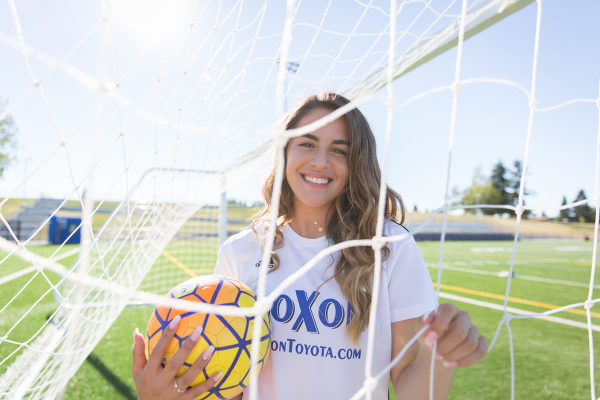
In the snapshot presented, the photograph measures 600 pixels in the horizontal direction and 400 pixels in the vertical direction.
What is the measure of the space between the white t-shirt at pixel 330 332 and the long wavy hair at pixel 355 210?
50 mm

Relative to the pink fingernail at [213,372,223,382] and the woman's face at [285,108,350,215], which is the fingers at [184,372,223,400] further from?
the woman's face at [285,108,350,215]

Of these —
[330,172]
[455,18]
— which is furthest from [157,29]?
[455,18]

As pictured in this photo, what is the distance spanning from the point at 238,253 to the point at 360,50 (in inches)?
70.2

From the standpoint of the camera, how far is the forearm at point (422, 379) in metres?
1.09

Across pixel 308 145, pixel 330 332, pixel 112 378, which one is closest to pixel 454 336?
pixel 330 332

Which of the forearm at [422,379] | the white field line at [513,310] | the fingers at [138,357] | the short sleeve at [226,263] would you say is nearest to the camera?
the forearm at [422,379]

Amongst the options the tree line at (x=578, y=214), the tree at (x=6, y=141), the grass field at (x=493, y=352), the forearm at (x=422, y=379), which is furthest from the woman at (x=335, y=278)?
the tree line at (x=578, y=214)

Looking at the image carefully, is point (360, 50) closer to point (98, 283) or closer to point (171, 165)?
point (171, 165)

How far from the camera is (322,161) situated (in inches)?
58.0

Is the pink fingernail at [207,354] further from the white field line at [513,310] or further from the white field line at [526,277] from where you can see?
the white field line at [526,277]

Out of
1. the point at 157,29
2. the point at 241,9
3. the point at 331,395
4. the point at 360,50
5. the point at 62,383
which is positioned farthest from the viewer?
the point at 360,50

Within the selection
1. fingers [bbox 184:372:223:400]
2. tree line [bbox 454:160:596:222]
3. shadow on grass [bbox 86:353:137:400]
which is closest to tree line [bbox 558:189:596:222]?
tree line [bbox 454:160:596:222]

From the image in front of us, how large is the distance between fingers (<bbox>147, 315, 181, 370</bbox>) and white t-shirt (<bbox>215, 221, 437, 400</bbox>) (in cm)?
38

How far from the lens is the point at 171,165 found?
2879mm
